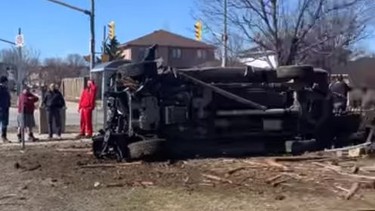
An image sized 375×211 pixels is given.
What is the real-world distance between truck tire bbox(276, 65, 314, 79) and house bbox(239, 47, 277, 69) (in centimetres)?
1804

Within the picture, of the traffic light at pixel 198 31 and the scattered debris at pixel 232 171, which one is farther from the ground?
the traffic light at pixel 198 31

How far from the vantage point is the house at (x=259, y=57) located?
112ft

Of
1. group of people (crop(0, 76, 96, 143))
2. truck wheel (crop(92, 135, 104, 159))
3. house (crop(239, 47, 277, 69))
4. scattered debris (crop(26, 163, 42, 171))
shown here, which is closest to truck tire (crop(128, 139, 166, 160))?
truck wheel (crop(92, 135, 104, 159))

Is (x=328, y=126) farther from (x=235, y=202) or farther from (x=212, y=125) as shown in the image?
(x=235, y=202)

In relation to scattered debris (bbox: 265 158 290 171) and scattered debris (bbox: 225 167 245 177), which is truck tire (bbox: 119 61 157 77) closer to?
scattered debris (bbox: 265 158 290 171)

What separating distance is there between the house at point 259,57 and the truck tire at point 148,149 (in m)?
19.9

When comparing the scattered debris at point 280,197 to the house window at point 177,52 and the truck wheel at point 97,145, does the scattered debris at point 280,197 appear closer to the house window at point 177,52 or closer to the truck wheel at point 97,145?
the truck wheel at point 97,145

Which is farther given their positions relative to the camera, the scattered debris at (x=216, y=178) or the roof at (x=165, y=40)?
the roof at (x=165, y=40)

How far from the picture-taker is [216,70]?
14.7 m

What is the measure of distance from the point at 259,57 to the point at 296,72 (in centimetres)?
2237

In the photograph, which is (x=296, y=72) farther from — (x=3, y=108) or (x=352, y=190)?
(x=3, y=108)

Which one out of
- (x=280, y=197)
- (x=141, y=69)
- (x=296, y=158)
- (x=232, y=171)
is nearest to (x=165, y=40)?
(x=141, y=69)

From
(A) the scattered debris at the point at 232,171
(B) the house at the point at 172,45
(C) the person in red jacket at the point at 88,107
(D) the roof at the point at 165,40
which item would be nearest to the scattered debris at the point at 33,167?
(A) the scattered debris at the point at 232,171

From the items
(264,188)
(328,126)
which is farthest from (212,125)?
(264,188)
